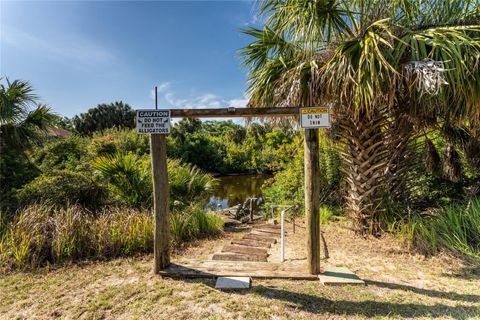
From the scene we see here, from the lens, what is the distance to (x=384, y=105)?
12.4 feet

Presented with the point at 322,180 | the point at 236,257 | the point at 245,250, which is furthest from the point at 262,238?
the point at 322,180

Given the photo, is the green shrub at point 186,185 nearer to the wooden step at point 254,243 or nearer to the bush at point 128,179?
the bush at point 128,179

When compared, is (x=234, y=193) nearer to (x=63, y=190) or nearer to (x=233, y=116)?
(x=63, y=190)

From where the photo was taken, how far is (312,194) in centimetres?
296

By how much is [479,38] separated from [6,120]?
890cm

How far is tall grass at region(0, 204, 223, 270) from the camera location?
3.42m

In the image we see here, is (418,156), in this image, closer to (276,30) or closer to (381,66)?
(381,66)

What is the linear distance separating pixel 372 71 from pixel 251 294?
3.05 metres

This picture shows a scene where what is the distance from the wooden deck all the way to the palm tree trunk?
5.69ft

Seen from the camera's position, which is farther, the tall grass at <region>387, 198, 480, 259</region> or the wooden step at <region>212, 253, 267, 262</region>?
the wooden step at <region>212, 253, 267, 262</region>

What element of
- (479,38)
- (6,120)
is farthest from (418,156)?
(6,120)

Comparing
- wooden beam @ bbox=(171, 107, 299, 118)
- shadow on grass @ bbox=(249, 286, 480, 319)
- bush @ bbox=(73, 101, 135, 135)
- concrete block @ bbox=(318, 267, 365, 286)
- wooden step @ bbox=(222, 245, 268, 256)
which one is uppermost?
bush @ bbox=(73, 101, 135, 135)

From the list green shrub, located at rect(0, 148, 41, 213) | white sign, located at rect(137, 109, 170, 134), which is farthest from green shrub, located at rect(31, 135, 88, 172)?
white sign, located at rect(137, 109, 170, 134)

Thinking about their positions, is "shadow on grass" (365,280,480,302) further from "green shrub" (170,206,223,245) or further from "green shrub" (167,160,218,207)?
"green shrub" (167,160,218,207)
